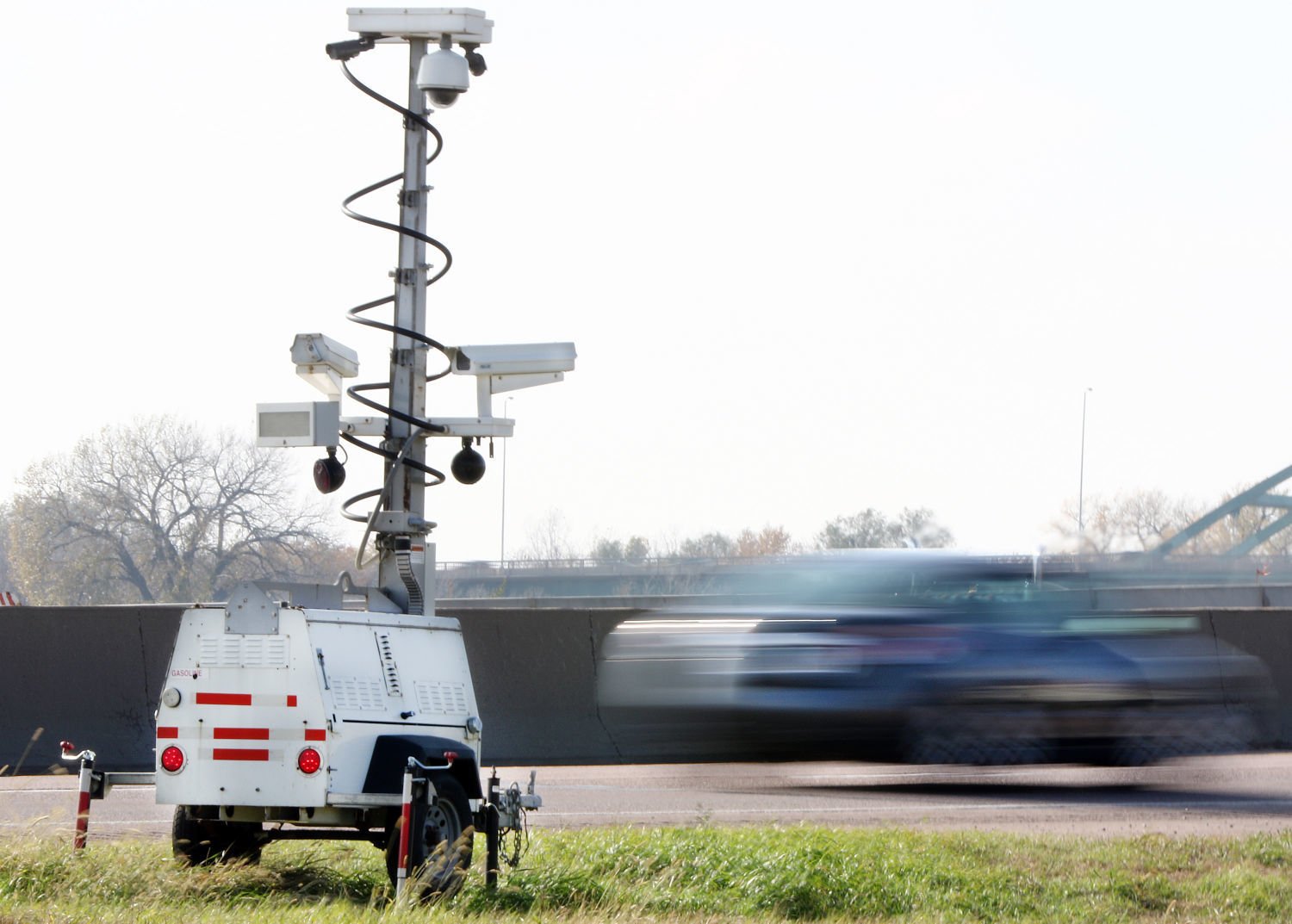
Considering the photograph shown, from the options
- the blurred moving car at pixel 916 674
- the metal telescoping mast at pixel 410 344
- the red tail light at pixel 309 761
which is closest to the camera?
the blurred moving car at pixel 916 674

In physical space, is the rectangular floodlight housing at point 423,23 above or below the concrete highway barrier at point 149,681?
above

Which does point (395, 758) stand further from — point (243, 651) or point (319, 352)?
point (319, 352)

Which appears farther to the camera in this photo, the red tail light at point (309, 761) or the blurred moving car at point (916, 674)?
the red tail light at point (309, 761)

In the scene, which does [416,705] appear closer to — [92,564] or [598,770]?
[598,770]

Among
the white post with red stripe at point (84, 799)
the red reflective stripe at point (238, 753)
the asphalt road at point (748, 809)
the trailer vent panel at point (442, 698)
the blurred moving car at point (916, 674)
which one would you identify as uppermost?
the blurred moving car at point (916, 674)

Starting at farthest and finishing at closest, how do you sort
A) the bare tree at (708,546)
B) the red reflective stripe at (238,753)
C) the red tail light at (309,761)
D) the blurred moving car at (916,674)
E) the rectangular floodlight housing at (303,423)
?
1. the bare tree at (708,546)
2. the red reflective stripe at (238,753)
3. the red tail light at (309,761)
4. the rectangular floodlight housing at (303,423)
5. the blurred moving car at (916,674)

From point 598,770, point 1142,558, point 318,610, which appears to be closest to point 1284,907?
point 1142,558

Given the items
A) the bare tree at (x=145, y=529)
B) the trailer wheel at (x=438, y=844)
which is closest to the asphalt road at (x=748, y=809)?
the trailer wheel at (x=438, y=844)

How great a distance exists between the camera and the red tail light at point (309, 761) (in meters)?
7.84

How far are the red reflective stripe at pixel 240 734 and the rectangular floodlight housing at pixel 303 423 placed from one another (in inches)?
57.9

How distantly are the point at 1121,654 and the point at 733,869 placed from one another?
20.0ft

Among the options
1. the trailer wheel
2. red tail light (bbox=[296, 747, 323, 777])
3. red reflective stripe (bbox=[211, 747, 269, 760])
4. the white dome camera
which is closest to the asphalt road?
the trailer wheel

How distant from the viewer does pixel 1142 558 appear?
5.79 meters

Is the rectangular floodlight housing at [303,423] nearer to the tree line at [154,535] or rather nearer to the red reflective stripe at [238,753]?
the red reflective stripe at [238,753]
